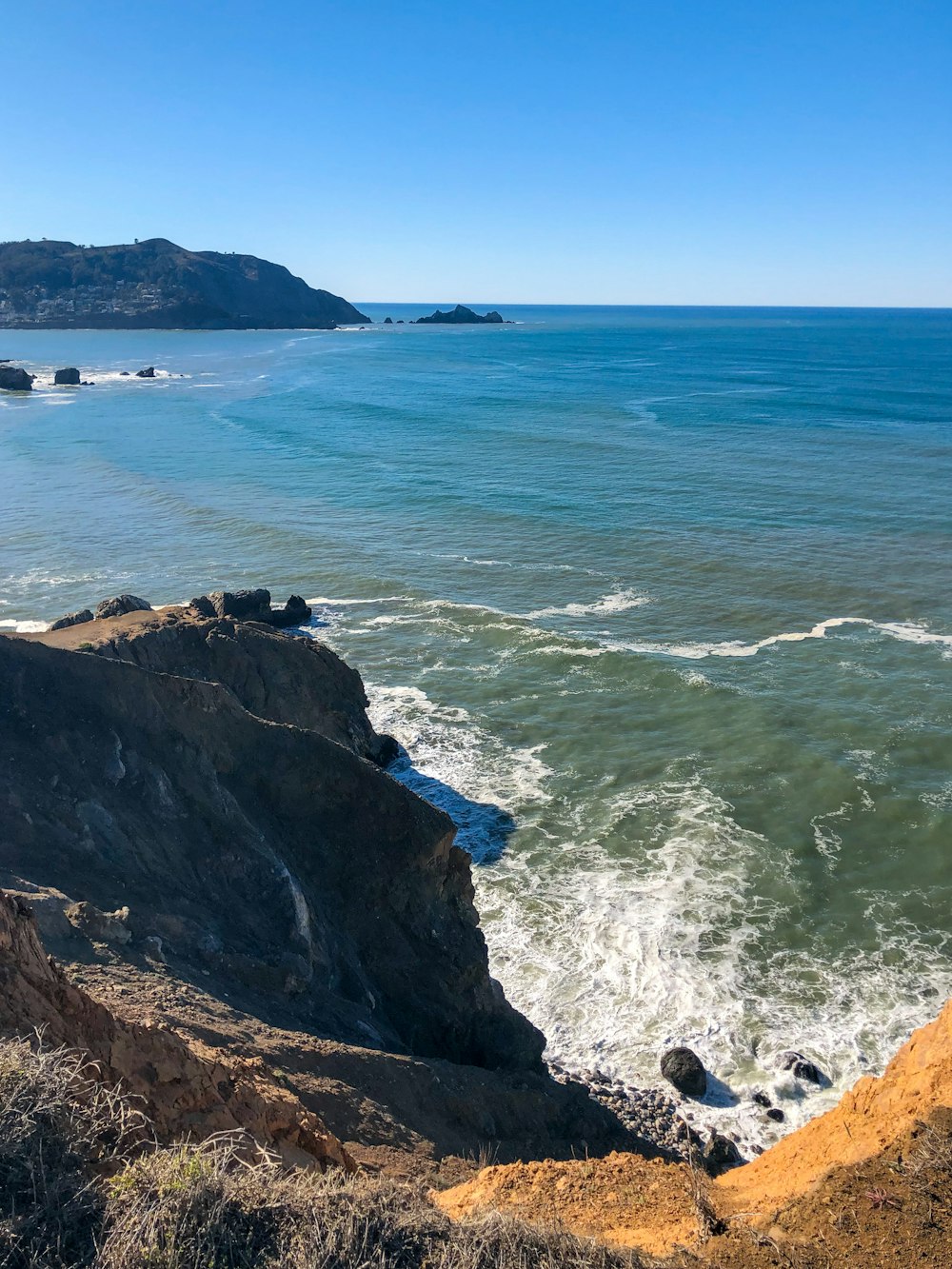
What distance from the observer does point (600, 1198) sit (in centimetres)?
1078

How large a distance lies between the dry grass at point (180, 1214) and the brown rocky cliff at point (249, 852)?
650 cm

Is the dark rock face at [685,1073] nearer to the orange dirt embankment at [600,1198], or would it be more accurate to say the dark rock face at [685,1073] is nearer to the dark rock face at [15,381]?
the orange dirt embankment at [600,1198]

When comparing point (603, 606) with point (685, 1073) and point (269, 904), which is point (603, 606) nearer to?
point (685, 1073)

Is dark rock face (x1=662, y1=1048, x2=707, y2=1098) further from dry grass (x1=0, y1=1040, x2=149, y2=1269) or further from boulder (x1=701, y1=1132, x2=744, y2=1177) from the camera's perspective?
dry grass (x1=0, y1=1040, x2=149, y2=1269)

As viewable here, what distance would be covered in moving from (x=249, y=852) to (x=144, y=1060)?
7.10 metres

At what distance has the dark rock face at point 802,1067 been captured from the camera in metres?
18.9

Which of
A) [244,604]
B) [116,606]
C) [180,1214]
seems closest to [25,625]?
[116,606]

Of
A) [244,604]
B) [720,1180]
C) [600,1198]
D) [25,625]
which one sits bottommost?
[720,1180]

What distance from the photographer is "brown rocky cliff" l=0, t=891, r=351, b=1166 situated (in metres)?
9.41

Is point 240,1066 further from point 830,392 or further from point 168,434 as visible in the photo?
point 830,392

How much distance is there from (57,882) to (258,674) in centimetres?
1249

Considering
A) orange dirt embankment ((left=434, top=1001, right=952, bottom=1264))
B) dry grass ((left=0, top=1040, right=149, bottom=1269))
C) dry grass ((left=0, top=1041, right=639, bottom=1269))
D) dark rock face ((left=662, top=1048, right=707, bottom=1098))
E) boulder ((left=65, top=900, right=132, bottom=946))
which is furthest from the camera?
dark rock face ((left=662, top=1048, right=707, bottom=1098))

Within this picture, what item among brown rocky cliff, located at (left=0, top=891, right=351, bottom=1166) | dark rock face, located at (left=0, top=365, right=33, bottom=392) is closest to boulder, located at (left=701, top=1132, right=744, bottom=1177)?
brown rocky cliff, located at (left=0, top=891, right=351, bottom=1166)

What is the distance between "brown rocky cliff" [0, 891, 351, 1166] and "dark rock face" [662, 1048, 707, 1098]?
10.2 metres
